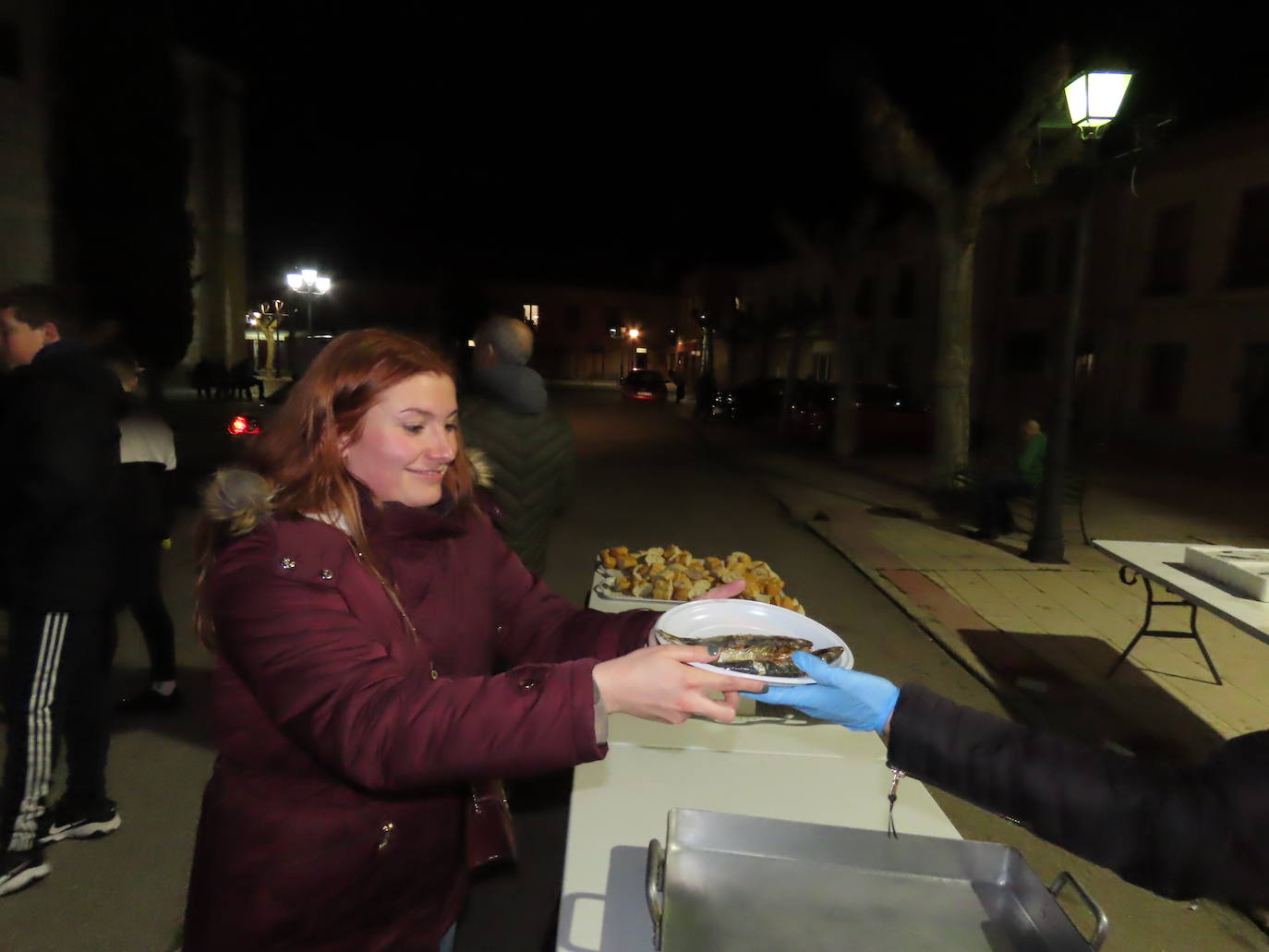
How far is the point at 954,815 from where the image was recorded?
3768mm

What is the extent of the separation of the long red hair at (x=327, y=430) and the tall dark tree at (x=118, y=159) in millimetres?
25959

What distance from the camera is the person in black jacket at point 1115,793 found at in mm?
1305

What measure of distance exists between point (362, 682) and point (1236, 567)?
447 cm

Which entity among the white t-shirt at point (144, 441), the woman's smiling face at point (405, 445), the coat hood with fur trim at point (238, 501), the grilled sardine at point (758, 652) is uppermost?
the woman's smiling face at point (405, 445)

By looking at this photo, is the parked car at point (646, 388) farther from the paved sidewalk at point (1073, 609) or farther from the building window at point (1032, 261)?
the paved sidewalk at point (1073, 609)

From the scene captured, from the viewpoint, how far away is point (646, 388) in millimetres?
39625

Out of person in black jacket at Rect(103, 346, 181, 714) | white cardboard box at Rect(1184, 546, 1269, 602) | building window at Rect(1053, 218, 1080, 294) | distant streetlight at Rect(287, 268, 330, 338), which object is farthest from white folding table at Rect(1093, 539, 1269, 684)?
distant streetlight at Rect(287, 268, 330, 338)

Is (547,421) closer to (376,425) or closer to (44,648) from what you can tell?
(44,648)

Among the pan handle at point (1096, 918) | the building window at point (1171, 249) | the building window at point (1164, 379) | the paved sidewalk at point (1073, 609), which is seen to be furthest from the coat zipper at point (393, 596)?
the building window at point (1171, 249)

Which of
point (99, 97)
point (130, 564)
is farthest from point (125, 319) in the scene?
point (130, 564)

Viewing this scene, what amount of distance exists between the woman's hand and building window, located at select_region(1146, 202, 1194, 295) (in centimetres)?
2519

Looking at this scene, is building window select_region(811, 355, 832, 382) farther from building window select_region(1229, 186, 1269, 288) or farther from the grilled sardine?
the grilled sardine

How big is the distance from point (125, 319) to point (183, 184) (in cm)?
483

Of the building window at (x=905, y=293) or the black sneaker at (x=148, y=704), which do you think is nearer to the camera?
the black sneaker at (x=148, y=704)
